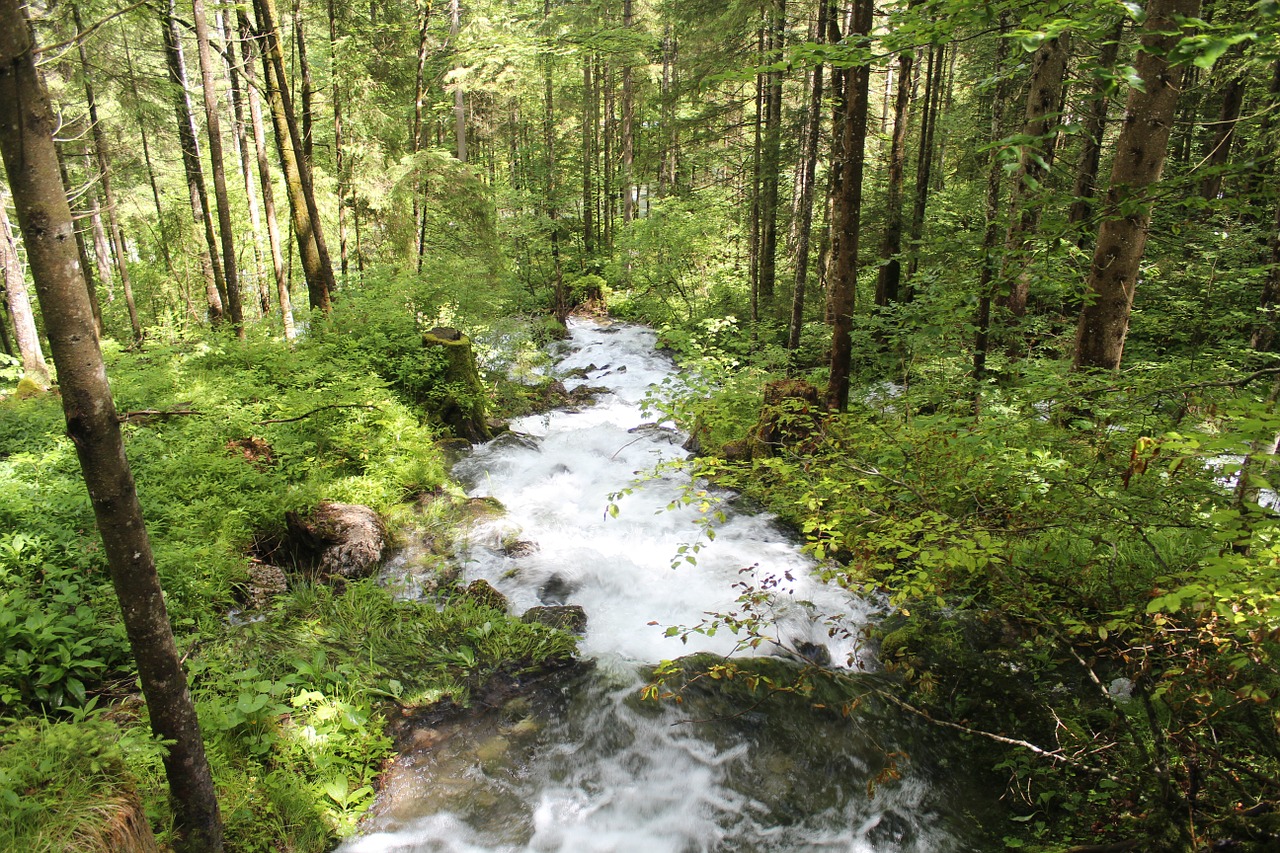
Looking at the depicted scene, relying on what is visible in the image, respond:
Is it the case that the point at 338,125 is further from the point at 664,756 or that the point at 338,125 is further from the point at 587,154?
the point at 664,756

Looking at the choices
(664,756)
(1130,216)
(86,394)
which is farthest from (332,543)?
(1130,216)

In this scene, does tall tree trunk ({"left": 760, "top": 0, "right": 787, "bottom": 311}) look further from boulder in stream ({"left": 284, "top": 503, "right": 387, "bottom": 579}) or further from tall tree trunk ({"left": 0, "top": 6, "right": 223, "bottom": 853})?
tall tree trunk ({"left": 0, "top": 6, "right": 223, "bottom": 853})

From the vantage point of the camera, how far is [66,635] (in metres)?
4.30

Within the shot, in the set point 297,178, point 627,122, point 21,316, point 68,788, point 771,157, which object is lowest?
point 68,788

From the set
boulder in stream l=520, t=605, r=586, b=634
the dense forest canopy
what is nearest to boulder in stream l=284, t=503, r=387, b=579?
the dense forest canopy

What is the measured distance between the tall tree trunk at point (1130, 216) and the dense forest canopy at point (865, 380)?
3cm

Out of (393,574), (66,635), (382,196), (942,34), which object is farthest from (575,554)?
(382,196)

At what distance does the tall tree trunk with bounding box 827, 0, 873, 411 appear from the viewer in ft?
23.2

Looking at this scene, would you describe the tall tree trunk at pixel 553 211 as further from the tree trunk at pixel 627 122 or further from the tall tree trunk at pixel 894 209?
the tall tree trunk at pixel 894 209

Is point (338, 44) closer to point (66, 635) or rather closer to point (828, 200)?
point (828, 200)

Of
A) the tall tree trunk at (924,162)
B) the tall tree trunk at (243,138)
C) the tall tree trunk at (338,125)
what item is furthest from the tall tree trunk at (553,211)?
the tall tree trunk at (924,162)

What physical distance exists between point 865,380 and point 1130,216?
25.1 feet

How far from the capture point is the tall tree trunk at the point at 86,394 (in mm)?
2242

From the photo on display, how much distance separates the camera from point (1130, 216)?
14.6ft
